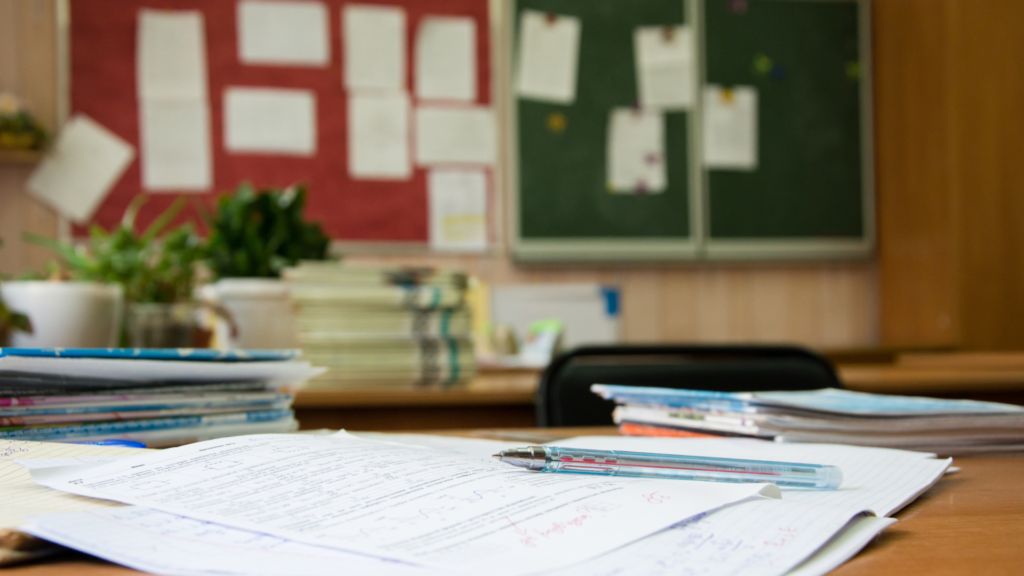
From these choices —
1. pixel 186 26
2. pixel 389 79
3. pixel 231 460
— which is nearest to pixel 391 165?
pixel 389 79

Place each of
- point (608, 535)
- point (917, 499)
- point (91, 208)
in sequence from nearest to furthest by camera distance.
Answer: point (608, 535) < point (917, 499) < point (91, 208)

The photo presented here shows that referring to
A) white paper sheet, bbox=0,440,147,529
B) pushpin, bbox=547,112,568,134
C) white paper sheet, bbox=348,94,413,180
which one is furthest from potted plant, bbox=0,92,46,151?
white paper sheet, bbox=0,440,147,529

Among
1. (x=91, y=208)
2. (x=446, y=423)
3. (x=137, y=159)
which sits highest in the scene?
(x=137, y=159)

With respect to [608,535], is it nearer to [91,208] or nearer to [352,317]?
[352,317]

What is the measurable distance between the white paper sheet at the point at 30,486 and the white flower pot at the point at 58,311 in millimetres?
504

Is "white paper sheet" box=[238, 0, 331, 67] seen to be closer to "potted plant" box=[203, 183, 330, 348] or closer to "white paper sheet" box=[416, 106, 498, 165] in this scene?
"white paper sheet" box=[416, 106, 498, 165]

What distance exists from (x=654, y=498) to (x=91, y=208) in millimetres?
2722

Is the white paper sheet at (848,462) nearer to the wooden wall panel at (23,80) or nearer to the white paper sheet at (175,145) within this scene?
the white paper sheet at (175,145)

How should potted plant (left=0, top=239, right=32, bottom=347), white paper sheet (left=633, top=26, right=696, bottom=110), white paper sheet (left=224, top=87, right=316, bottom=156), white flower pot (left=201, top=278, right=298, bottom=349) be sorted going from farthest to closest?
1. white paper sheet (left=633, top=26, right=696, bottom=110)
2. white paper sheet (left=224, top=87, right=316, bottom=156)
3. white flower pot (left=201, top=278, right=298, bottom=349)
4. potted plant (left=0, top=239, right=32, bottom=347)

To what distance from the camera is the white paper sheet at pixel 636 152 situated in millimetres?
2893

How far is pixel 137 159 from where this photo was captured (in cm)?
264

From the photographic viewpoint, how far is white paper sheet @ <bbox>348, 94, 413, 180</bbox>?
278 cm

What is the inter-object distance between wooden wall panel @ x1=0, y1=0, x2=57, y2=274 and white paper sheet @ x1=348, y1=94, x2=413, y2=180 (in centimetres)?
102

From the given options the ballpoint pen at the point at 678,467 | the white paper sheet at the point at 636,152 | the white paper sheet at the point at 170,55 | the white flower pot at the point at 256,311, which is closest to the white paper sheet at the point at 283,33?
the white paper sheet at the point at 170,55
